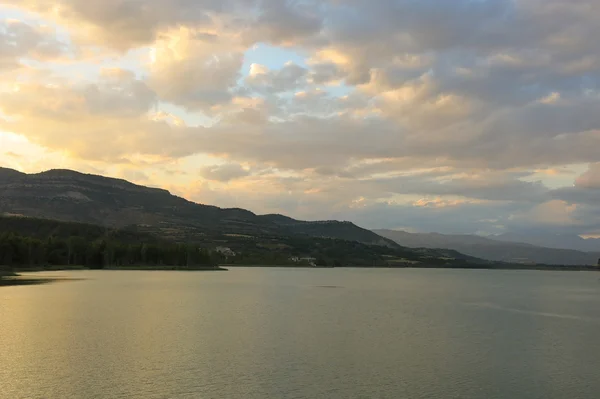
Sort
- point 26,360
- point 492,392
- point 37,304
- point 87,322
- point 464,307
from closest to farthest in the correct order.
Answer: point 492,392, point 26,360, point 87,322, point 37,304, point 464,307

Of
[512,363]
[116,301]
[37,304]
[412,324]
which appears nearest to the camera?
[512,363]

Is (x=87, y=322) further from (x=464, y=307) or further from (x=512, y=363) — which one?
(x=464, y=307)

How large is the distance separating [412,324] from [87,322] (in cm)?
3922

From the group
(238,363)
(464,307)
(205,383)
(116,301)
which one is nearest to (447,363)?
(238,363)

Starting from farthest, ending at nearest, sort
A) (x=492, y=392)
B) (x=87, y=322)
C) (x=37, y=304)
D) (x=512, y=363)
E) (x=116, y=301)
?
(x=116, y=301)
(x=37, y=304)
(x=87, y=322)
(x=512, y=363)
(x=492, y=392)

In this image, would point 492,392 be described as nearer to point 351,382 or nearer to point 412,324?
point 351,382

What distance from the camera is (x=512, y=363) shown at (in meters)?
45.0

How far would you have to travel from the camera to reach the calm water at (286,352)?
1387 inches

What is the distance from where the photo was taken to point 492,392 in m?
35.3

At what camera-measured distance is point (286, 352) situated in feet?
154

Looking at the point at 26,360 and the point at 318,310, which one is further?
the point at 318,310

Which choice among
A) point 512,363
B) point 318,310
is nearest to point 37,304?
point 318,310

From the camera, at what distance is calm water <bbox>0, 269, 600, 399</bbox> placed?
1387 inches

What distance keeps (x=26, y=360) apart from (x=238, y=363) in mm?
16252
